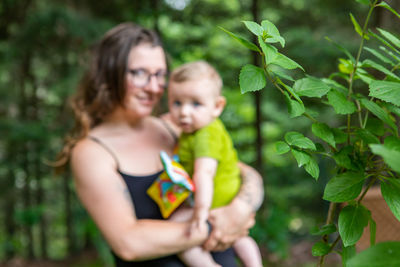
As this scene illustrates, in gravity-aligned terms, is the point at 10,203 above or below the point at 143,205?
below

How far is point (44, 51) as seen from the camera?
6238mm

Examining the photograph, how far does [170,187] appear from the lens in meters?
1.70

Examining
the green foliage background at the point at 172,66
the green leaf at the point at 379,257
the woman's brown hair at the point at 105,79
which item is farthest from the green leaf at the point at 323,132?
the green foliage background at the point at 172,66

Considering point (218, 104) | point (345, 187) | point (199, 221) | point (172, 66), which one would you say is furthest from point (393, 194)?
point (172, 66)

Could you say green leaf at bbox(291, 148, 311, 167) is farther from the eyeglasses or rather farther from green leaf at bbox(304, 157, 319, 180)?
the eyeglasses

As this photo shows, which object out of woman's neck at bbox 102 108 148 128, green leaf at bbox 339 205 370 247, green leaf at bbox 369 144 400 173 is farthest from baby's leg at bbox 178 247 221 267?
green leaf at bbox 369 144 400 173

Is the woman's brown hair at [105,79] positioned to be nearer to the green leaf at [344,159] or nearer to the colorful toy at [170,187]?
the colorful toy at [170,187]

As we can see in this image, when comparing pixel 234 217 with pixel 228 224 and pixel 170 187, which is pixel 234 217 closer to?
pixel 228 224

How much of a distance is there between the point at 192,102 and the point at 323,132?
1130mm

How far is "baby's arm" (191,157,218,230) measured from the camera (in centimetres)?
158

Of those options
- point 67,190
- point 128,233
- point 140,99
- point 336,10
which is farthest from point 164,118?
point 336,10

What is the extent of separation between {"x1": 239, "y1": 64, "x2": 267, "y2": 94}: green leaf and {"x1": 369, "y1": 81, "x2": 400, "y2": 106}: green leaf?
17 centimetres

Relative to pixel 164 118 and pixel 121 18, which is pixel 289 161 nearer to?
pixel 121 18

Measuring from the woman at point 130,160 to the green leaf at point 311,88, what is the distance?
42.1 inches
